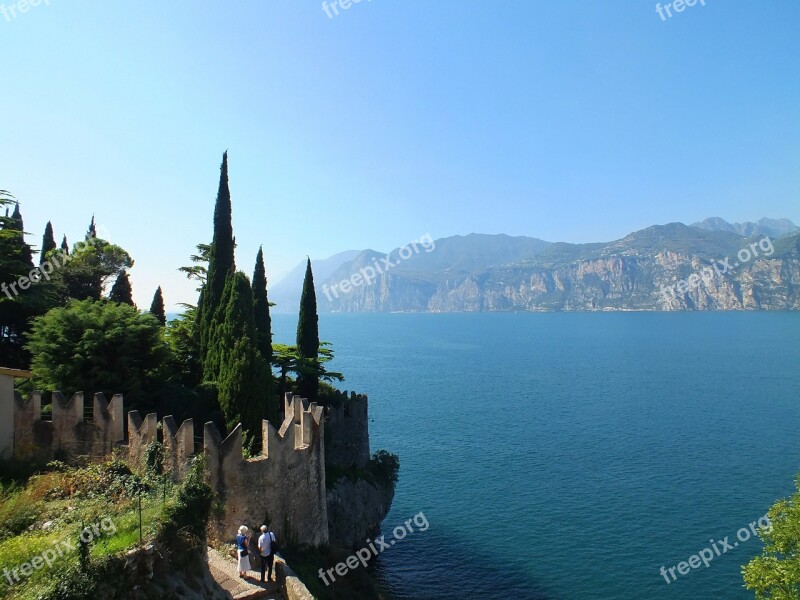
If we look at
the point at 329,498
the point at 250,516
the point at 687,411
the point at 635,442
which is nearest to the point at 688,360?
the point at 687,411

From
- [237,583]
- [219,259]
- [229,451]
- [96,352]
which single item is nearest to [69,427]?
[96,352]

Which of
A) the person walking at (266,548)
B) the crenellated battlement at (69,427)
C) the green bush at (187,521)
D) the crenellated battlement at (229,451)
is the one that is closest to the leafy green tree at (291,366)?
the crenellated battlement at (229,451)

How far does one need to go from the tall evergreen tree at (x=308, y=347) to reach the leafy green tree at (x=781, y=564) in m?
21.6

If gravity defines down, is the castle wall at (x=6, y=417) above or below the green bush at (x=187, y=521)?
above

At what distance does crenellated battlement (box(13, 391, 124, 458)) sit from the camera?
17.0 metres

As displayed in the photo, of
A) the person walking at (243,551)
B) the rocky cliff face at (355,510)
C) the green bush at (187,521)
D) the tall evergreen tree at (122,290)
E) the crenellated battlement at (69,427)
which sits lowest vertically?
the rocky cliff face at (355,510)

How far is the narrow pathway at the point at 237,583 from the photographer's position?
13305mm

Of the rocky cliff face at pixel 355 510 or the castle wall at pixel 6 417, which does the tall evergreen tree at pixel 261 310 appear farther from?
the castle wall at pixel 6 417

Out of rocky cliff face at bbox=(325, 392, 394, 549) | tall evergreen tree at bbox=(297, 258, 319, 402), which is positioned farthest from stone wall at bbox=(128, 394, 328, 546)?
tall evergreen tree at bbox=(297, 258, 319, 402)

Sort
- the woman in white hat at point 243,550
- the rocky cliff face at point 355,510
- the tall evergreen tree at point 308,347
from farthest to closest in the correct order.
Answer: the tall evergreen tree at point 308,347, the rocky cliff face at point 355,510, the woman in white hat at point 243,550

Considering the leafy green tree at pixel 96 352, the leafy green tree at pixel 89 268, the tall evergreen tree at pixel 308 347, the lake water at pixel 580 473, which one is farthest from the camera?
the leafy green tree at pixel 89 268

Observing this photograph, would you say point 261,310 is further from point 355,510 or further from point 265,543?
point 265,543

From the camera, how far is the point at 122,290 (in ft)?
131

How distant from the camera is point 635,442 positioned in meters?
46.5
